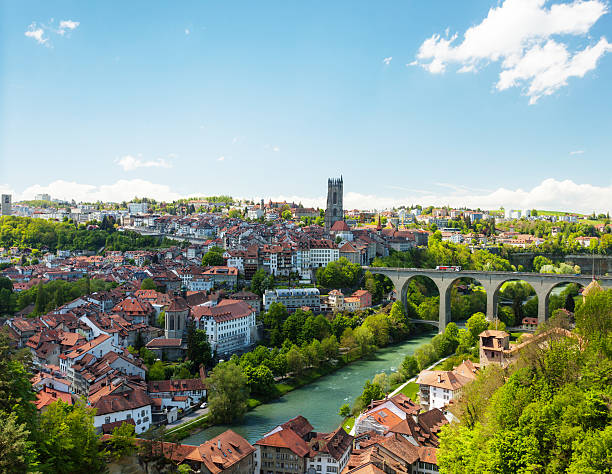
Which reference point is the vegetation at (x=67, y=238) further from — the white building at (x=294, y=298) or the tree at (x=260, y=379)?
the tree at (x=260, y=379)

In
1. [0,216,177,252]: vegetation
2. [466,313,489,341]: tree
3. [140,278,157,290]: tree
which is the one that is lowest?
[466,313,489,341]: tree

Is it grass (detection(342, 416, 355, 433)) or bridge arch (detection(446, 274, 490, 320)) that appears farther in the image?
bridge arch (detection(446, 274, 490, 320))

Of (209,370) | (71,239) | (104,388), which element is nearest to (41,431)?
(104,388)

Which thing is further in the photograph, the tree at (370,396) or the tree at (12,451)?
the tree at (370,396)

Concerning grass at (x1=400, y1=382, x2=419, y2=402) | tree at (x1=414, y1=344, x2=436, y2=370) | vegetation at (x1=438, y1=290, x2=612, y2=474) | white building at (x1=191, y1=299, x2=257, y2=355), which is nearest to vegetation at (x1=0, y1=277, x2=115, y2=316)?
white building at (x1=191, y1=299, x2=257, y2=355)

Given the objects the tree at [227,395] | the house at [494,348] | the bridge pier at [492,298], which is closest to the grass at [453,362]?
the house at [494,348]

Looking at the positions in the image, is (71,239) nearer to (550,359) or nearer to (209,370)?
(209,370)

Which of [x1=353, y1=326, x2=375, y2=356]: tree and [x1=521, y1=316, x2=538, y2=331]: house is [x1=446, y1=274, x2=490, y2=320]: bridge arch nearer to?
[x1=521, y1=316, x2=538, y2=331]: house
